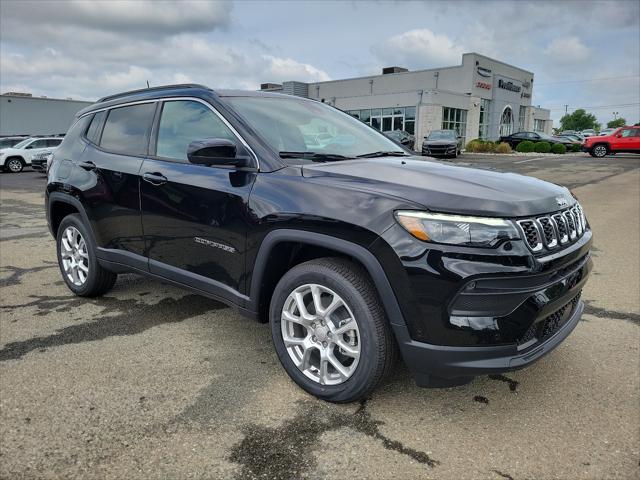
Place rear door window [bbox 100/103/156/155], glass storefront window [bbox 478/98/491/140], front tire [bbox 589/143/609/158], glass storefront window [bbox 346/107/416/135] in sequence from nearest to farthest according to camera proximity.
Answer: rear door window [bbox 100/103/156/155] < front tire [bbox 589/143/609/158] < glass storefront window [bbox 346/107/416/135] < glass storefront window [bbox 478/98/491/140]

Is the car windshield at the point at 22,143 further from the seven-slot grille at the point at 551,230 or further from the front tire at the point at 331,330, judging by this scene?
the seven-slot grille at the point at 551,230

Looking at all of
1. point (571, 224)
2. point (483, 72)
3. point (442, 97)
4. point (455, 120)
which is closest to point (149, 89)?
point (571, 224)

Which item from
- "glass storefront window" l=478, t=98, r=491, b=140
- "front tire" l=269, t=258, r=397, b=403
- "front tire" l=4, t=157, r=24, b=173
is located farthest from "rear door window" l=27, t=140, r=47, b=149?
"glass storefront window" l=478, t=98, r=491, b=140

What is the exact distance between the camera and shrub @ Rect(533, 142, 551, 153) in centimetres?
3347

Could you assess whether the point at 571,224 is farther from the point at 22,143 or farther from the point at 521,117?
the point at 521,117

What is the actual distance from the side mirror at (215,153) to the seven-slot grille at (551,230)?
1.59 meters

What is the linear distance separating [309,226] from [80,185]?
2.54 m

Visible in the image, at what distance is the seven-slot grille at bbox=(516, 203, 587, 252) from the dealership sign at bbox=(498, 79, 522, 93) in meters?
50.2

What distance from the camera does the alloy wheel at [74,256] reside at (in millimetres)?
4484

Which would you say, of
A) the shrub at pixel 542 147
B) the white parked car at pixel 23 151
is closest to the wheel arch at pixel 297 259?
the white parked car at pixel 23 151

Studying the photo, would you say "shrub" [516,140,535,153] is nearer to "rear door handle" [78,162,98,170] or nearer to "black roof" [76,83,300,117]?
"black roof" [76,83,300,117]

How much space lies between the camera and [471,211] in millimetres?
2359

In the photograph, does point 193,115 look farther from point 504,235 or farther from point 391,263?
point 504,235

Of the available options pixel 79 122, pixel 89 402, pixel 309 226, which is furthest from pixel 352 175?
pixel 79 122
